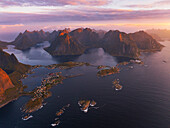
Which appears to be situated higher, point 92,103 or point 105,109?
point 92,103

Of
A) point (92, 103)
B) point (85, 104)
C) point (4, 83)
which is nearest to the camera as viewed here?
point (85, 104)

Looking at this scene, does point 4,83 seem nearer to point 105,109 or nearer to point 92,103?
point 92,103

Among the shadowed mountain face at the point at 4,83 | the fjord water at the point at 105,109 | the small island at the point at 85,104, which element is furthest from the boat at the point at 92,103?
the shadowed mountain face at the point at 4,83

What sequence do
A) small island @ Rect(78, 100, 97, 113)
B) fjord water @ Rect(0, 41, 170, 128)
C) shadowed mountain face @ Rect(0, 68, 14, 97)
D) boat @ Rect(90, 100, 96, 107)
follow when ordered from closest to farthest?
fjord water @ Rect(0, 41, 170, 128), small island @ Rect(78, 100, 97, 113), boat @ Rect(90, 100, 96, 107), shadowed mountain face @ Rect(0, 68, 14, 97)

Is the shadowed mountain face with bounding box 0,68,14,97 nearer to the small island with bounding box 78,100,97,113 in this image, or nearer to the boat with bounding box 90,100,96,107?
the small island with bounding box 78,100,97,113

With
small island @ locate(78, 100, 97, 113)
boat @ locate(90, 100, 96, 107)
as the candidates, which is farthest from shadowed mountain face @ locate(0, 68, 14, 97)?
boat @ locate(90, 100, 96, 107)

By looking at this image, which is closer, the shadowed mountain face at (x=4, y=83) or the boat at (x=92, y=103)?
the boat at (x=92, y=103)

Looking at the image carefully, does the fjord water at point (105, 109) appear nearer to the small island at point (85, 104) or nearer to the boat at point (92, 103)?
the small island at point (85, 104)

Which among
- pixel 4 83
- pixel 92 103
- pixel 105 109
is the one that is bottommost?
pixel 105 109

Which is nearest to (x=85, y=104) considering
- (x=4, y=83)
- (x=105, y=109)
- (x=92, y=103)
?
(x=92, y=103)

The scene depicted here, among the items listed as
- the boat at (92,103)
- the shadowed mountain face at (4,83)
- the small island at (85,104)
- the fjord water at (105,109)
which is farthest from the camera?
the shadowed mountain face at (4,83)

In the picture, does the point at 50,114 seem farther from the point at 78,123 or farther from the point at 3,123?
the point at 3,123

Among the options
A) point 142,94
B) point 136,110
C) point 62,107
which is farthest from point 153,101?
point 62,107

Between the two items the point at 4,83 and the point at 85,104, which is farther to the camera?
the point at 4,83
